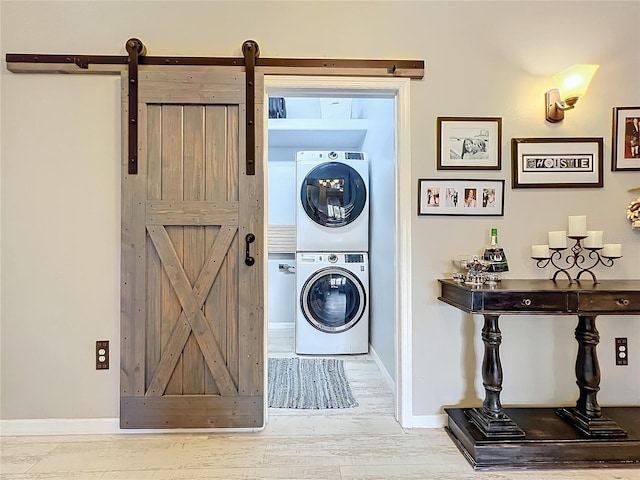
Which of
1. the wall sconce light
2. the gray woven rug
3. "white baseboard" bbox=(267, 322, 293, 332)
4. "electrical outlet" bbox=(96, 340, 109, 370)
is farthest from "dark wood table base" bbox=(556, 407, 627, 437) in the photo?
"white baseboard" bbox=(267, 322, 293, 332)

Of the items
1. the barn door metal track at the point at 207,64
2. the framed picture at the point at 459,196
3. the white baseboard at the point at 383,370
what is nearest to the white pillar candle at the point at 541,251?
the framed picture at the point at 459,196

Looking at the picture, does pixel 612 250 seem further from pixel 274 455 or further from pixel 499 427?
pixel 274 455

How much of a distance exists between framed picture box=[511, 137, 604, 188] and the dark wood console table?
573mm

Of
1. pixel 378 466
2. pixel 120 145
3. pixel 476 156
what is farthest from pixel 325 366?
pixel 120 145

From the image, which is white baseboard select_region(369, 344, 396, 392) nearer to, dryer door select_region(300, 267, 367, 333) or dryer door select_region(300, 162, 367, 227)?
dryer door select_region(300, 267, 367, 333)

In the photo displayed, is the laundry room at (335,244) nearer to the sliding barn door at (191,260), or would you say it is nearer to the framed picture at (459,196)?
the framed picture at (459,196)

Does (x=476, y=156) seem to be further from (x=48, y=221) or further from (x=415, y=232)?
(x=48, y=221)

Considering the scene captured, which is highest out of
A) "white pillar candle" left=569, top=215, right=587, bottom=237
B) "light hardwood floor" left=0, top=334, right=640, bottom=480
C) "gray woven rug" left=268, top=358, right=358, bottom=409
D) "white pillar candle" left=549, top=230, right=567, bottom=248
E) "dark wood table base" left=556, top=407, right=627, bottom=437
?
"white pillar candle" left=569, top=215, right=587, bottom=237

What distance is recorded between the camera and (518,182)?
85.9 inches

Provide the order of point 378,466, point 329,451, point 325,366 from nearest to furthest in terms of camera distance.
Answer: point 378,466 < point 329,451 < point 325,366

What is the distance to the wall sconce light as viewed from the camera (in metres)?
2.04

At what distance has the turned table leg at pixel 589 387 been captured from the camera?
184 centimetres

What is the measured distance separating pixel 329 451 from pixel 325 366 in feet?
4.48

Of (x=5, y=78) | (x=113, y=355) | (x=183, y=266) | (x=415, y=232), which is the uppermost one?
(x=5, y=78)
